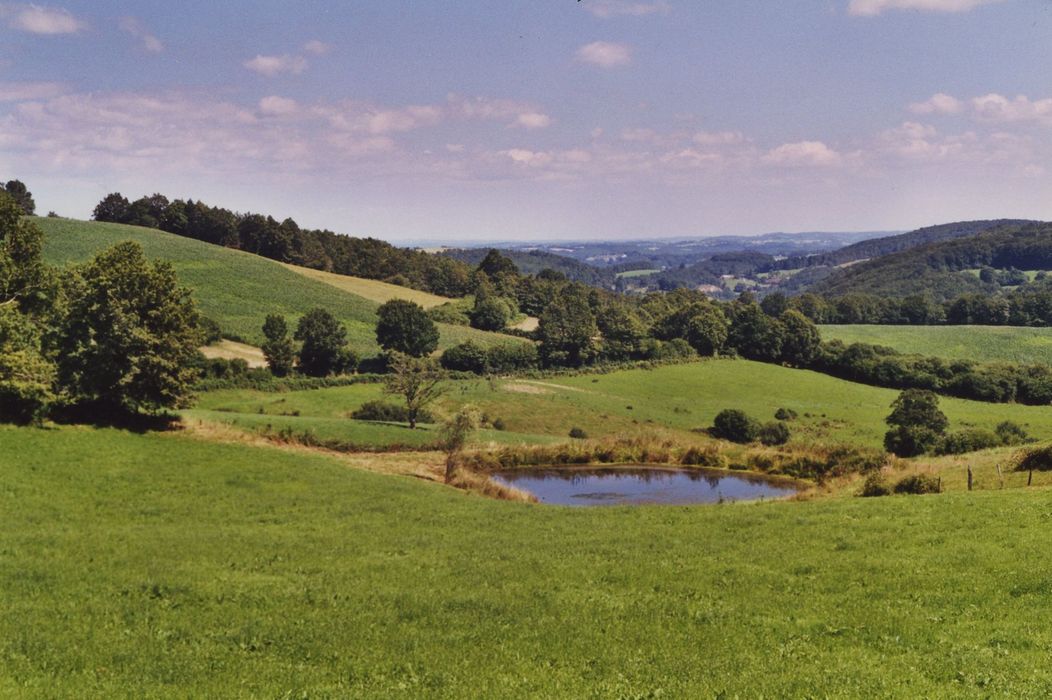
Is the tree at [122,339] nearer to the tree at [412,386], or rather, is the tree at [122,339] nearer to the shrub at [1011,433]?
the tree at [412,386]

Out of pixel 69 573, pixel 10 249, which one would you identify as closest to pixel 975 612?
pixel 69 573

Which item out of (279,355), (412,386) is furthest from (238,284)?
(412,386)

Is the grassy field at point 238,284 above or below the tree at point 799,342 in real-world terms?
above

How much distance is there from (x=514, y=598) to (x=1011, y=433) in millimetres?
82431

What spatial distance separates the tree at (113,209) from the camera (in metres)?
193

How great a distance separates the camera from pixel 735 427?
278 feet

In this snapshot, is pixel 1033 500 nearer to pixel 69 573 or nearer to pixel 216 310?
pixel 69 573

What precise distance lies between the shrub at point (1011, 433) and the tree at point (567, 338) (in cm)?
6672

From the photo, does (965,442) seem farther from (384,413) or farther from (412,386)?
(384,413)

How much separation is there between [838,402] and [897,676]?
346ft

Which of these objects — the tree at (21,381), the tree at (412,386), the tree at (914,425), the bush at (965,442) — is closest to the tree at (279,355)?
the tree at (412,386)

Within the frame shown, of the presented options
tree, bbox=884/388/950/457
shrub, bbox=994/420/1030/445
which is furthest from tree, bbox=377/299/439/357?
shrub, bbox=994/420/1030/445

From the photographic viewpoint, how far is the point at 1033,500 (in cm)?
2662

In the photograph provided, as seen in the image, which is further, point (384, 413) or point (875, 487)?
point (384, 413)
